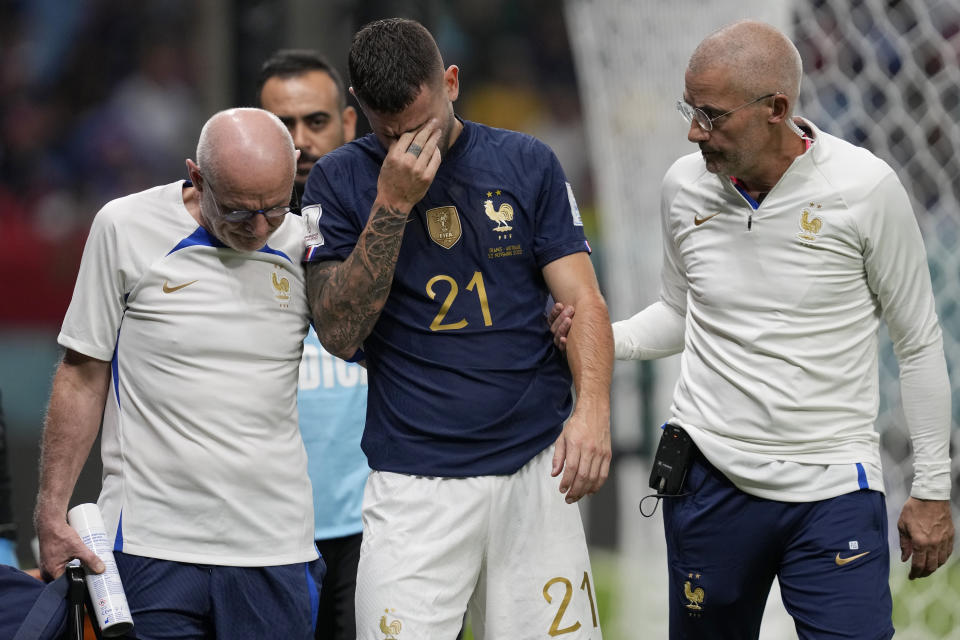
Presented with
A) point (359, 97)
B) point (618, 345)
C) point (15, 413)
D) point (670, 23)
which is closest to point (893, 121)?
point (670, 23)

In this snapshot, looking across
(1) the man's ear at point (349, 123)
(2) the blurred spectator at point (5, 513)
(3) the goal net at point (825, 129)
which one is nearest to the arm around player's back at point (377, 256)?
(2) the blurred spectator at point (5, 513)

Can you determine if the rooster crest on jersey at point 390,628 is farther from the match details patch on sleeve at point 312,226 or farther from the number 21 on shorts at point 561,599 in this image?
the match details patch on sleeve at point 312,226

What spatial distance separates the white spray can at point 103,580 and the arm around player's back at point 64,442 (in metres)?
0.03

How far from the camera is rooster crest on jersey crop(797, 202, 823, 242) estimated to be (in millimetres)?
2703

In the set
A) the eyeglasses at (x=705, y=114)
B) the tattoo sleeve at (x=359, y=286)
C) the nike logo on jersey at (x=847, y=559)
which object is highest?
the eyeglasses at (x=705, y=114)

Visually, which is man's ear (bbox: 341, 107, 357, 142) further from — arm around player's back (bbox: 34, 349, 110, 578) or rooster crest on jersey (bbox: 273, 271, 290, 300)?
arm around player's back (bbox: 34, 349, 110, 578)

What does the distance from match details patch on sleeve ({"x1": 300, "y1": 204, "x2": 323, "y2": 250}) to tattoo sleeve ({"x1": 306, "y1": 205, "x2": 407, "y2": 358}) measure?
0.06 meters

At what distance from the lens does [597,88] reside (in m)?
5.93

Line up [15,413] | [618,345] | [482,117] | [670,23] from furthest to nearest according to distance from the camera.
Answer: [482,117] → [15,413] → [670,23] → [618,345]

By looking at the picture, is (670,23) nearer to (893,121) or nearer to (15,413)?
(893,121)

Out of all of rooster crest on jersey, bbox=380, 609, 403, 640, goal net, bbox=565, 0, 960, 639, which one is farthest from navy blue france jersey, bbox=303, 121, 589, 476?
goal net, bbox=565, 0, 960, 639

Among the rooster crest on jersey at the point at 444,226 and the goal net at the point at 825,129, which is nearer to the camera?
the rooster crest on jersey at the point at 444,226

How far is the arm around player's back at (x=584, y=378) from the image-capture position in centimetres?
231

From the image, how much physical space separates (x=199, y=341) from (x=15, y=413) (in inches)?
196
